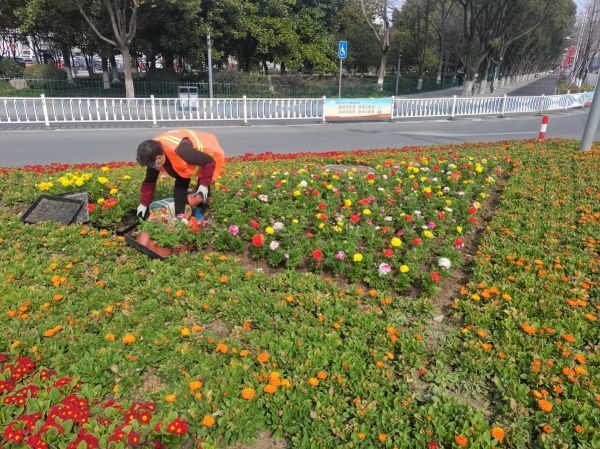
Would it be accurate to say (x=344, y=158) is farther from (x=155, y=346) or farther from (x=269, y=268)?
(x=155, y=346)

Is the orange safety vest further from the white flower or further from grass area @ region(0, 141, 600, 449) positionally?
the white flower

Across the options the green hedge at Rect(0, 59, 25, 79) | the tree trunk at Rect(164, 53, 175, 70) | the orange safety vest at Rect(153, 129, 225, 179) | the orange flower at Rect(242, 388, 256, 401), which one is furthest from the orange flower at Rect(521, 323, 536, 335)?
the green hedge at Rect(0, 59, 25, 79)

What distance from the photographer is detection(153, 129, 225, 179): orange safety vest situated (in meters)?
4.13

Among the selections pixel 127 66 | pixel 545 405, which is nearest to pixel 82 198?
→ pixel 545 405

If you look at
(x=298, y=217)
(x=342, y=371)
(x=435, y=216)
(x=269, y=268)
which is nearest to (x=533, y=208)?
(x=435, y=216)

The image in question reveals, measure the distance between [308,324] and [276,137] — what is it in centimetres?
1000

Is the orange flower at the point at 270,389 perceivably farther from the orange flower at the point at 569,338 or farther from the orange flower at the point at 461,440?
the orange flower at the point at 569,338

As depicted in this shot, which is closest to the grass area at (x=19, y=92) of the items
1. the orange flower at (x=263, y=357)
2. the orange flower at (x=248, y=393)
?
the orange flower at (x=263, y=357)

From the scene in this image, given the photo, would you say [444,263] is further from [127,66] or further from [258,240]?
[127,66]

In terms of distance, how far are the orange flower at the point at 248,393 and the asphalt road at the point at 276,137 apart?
7.64 m

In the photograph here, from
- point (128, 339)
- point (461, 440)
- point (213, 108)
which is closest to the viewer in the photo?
point (461, 440)

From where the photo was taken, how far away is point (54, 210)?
495cm

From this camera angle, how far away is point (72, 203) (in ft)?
16.4

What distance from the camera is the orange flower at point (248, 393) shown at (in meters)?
2.52
